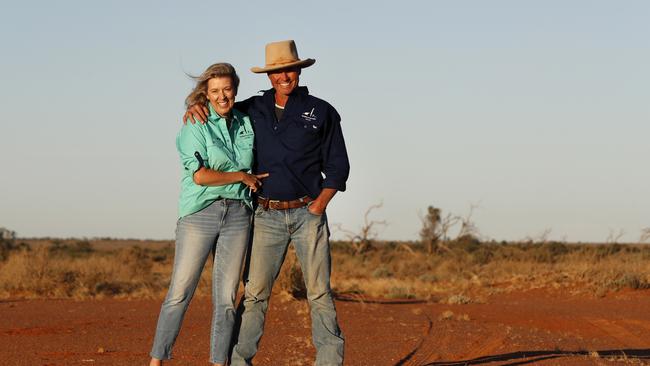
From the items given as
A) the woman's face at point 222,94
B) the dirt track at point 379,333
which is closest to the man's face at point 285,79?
the woman's face at point 222,94

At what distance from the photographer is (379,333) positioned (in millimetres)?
12398

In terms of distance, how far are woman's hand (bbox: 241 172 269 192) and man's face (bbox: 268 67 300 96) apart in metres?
0.62

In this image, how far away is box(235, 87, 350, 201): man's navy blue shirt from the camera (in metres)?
6.71

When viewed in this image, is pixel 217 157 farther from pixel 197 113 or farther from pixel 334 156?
pixel 334 156

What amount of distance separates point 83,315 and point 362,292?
6972 millimetres

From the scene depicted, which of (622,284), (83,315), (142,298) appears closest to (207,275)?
(142,298)

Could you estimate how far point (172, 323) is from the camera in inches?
253

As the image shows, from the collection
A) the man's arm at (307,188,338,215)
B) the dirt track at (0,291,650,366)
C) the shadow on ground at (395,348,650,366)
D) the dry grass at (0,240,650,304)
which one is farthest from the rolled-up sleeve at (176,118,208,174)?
the dry grass at (0,240,650,304)

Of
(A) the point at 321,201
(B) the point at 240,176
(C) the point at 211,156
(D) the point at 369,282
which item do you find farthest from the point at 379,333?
(D) the point at 369,282

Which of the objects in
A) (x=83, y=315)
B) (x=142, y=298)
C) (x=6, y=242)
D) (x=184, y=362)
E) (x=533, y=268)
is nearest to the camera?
(x=184, y=362)

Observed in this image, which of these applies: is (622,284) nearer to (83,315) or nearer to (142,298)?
(142,298)

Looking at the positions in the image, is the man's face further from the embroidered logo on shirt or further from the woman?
the woman

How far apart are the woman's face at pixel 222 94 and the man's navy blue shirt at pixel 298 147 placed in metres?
0.33

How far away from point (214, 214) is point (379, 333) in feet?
20.9
